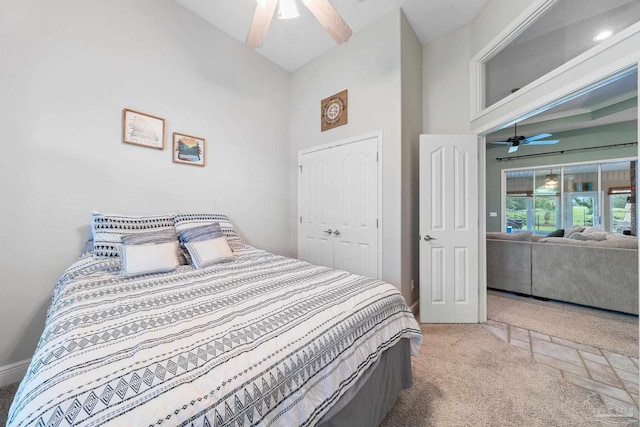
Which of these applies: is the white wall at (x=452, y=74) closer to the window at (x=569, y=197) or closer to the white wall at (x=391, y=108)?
the white wall at (x=391, y=108)

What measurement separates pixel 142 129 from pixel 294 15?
163 cm

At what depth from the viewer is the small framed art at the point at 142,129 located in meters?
2.12

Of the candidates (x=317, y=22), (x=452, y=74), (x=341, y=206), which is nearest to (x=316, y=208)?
(x=341, y=206)

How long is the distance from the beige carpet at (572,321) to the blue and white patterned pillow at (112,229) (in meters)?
3.57

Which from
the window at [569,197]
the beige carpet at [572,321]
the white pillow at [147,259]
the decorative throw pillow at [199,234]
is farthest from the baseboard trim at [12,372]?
the window at [569,197]

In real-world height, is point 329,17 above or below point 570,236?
above

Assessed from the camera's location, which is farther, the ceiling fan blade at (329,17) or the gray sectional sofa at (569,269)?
the gray sectional sofa at (569,269)

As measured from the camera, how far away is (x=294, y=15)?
1.76 metres

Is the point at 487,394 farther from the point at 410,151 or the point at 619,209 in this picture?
the point at 619,209

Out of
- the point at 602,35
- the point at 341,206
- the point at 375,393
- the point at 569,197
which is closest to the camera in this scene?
the point at 375,393

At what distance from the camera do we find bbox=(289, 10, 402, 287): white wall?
255 centimetres

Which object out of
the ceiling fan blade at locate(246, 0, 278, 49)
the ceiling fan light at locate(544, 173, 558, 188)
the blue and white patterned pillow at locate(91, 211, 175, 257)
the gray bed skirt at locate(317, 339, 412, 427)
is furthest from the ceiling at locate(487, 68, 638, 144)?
the blue and white patterned pillow at locate(91, 211, 175, 257)

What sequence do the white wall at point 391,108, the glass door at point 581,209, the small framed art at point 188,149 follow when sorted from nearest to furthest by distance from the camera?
the small framed art at point 188,149
the white wall at point 391,108
the glass door at point 581,209

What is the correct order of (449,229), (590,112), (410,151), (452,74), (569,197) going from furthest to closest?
1. (569,197)
2. (590,112)
3. (452,74)
4. (410,151)
5. (449,229)
